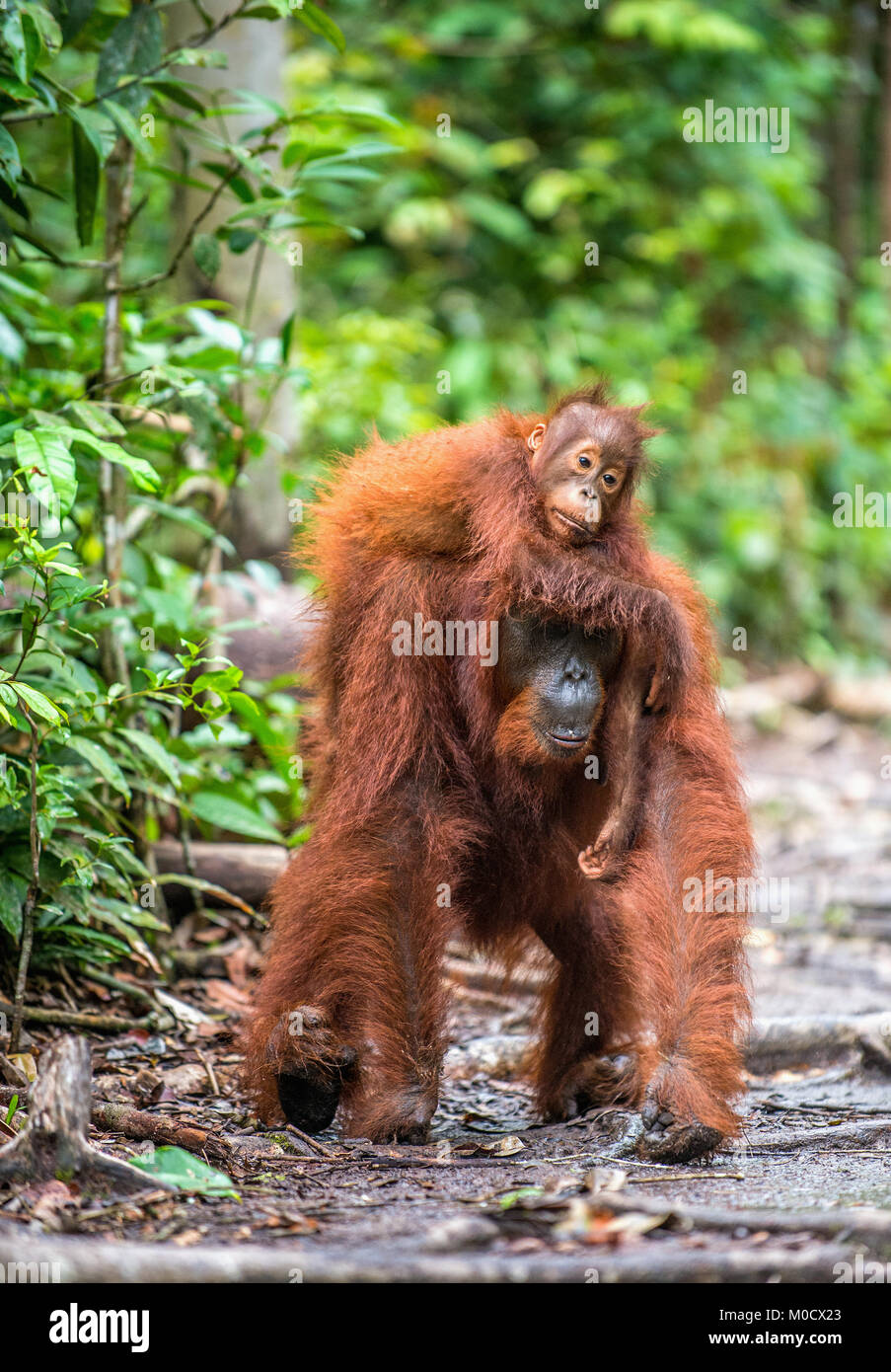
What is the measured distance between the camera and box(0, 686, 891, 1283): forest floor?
6.80 feet

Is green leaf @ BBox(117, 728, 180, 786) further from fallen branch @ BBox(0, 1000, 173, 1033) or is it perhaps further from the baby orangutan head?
the baby orangutan head

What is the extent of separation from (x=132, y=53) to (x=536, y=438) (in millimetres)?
1556

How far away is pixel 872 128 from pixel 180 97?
14.4 metres

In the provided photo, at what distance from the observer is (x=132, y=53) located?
3.71 m

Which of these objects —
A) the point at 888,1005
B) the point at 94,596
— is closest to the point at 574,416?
the point at 94,596

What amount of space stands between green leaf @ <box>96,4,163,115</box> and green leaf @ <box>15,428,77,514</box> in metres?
1.10

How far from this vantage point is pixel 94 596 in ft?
10.4

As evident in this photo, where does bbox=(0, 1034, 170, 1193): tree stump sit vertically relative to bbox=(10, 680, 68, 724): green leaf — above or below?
below

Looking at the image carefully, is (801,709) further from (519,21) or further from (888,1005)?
(888,1005)

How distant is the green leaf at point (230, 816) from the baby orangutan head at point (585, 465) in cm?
149

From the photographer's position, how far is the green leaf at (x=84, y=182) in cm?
371

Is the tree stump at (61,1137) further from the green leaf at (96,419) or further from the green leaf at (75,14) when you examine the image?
the green leaf at (75,14)

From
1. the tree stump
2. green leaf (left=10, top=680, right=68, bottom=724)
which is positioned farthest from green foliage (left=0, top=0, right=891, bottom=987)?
the tree stump

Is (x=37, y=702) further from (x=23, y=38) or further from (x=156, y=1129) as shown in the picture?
(x=23, y=38)
